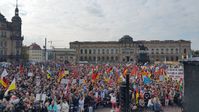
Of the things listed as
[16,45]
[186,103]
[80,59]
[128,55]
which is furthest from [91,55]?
[186,103]

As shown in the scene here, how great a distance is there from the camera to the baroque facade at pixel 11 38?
9275 centimetres

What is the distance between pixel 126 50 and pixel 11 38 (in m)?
49.7

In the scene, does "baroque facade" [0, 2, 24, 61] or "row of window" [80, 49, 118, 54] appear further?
"row of window" [80, 49, 118, 54]

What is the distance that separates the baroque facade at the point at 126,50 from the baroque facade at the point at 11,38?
1521 inches

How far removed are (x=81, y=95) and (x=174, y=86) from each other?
7.95 m

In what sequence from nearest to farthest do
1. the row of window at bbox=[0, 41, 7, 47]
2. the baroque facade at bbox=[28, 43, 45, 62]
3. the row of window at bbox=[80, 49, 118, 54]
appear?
the row of window at bbox=[0, 41, 7, 47] < the row of window at bbox=[80, 49, 118, 54] < the baroque facade at bbox=[28, 43, 45, 62]

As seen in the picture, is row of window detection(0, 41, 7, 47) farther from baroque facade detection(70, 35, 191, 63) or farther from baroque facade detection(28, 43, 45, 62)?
baroque facade detection(28, 43, 45, 62)

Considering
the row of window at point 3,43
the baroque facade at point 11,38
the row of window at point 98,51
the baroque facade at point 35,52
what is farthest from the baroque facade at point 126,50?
the row of window at point 3,43

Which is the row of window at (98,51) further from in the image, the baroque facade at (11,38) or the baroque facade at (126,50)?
the baroque facade at (11,38)

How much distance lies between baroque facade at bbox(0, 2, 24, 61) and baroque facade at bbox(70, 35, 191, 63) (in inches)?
1521

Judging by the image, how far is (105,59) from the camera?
440ft

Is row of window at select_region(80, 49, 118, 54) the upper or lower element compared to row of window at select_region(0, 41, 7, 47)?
lower

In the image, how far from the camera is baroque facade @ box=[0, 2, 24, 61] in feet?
304

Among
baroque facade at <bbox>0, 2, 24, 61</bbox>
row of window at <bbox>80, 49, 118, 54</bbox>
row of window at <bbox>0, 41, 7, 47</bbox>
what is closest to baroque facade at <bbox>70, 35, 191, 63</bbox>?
row of window at <bbox>80, 49, 118, 54</bbox>
